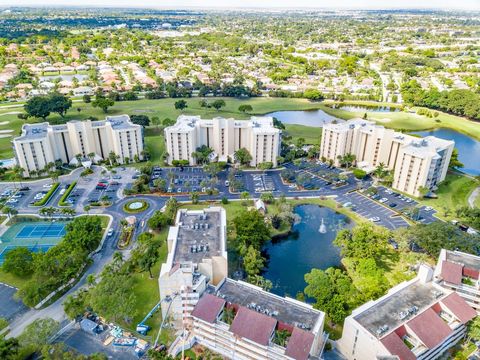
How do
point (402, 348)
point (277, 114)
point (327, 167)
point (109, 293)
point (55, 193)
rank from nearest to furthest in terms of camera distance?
point (402, 348)
point (109, 293)
point (55, 193)
point (327, 167)
point (277, 114)

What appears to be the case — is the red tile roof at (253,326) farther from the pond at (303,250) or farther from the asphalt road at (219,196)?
the asphalt road at (219,196)

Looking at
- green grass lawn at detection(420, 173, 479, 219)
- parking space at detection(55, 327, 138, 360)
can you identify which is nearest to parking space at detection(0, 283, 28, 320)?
parking space at detection(55, 327, 138, 360)

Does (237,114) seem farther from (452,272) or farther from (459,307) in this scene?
(459,307)

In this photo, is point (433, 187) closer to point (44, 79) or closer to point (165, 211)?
point (165, 211)

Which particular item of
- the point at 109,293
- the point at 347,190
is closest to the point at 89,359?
the point at 109,293

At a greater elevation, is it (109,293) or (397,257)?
(109,293)

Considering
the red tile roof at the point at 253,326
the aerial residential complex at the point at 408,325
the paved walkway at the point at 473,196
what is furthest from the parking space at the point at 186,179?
the paved walkway at the point at 473,196

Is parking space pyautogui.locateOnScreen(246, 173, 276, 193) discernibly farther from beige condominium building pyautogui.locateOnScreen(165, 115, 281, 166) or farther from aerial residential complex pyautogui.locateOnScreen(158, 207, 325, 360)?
aerial residential complex pyautogui.locateOnScreen(158, 207, 325, 360)
